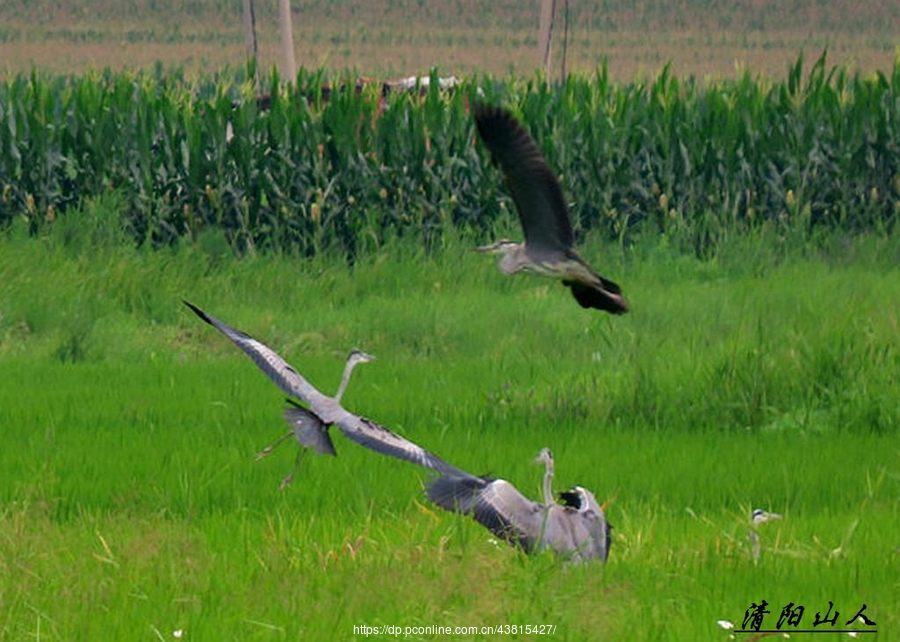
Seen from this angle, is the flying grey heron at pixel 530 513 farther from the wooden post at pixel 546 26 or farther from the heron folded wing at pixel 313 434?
the wooden post at pixel 546 26

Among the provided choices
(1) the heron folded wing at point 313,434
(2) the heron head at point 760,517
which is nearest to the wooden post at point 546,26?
(2) the heron head at point 760,517

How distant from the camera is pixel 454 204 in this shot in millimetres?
18766

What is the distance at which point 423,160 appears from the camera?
743 inches

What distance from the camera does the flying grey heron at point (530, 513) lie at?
621cm

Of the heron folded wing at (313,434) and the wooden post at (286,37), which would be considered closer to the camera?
the heron folded wing at (313,434)

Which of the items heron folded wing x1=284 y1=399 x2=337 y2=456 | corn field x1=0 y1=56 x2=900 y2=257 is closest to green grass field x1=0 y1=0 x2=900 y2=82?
corn field x1=0 y1=56 x2=900 y2=257

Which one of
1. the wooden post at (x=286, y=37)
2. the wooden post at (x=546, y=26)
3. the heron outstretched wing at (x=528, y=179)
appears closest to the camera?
the heron outstretched wing at (x=528, y=179)

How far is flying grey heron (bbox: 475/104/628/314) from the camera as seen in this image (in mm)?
8312

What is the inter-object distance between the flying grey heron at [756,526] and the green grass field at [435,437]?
1.6 inches

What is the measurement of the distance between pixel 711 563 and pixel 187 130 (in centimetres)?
1237

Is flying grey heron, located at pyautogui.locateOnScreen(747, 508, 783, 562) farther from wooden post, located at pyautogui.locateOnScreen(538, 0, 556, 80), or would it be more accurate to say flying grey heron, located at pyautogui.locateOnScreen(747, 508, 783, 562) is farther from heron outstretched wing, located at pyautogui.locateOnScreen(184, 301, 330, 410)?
wooden post, located at pyautogui.locateOnScreen(538, 0, 556, 80)

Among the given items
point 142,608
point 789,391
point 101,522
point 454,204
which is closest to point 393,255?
point 454,204

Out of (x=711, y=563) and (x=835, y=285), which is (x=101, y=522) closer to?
(x=711, y=563)

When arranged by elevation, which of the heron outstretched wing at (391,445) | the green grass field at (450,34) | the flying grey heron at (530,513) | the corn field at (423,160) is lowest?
the green grass field at (450,34)
